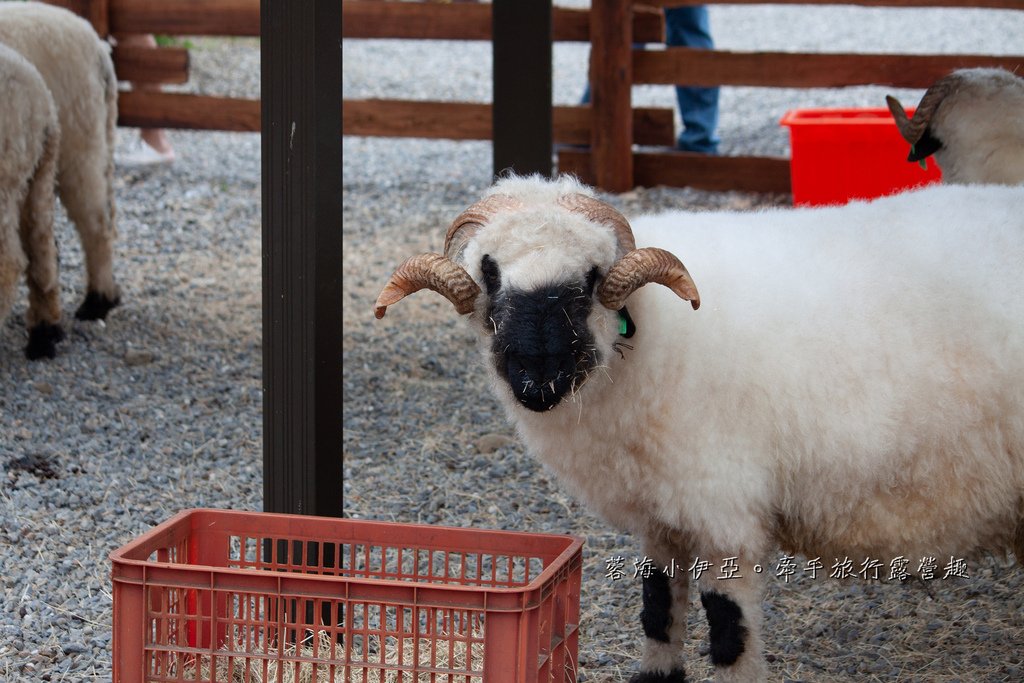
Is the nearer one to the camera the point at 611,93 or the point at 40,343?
the point at 40,343

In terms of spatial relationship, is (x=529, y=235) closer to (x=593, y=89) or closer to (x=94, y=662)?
(x=94, y=662)

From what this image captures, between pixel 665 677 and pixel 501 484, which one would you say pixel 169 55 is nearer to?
pixel 501 484

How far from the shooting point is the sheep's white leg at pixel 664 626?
3193mm

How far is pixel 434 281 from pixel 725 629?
3.75ft

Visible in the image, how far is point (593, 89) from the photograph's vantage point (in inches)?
346

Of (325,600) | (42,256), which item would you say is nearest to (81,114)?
(42,256)

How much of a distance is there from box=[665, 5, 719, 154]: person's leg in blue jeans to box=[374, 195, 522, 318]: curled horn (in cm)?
678

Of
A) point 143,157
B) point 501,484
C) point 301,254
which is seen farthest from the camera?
point 143,157

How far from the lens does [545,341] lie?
2.55 m

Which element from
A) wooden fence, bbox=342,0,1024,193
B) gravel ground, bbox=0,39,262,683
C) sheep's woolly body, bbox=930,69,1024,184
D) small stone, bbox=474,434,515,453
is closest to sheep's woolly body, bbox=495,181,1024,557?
sheep's woolly body, bbox=930,69,1024,184

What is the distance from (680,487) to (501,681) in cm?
67

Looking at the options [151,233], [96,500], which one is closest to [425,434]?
[96,500]

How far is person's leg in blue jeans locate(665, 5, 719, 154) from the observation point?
364 inches

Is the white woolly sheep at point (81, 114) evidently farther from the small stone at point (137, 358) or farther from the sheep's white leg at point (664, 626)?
the sheep's white leg at point (664, 626)
